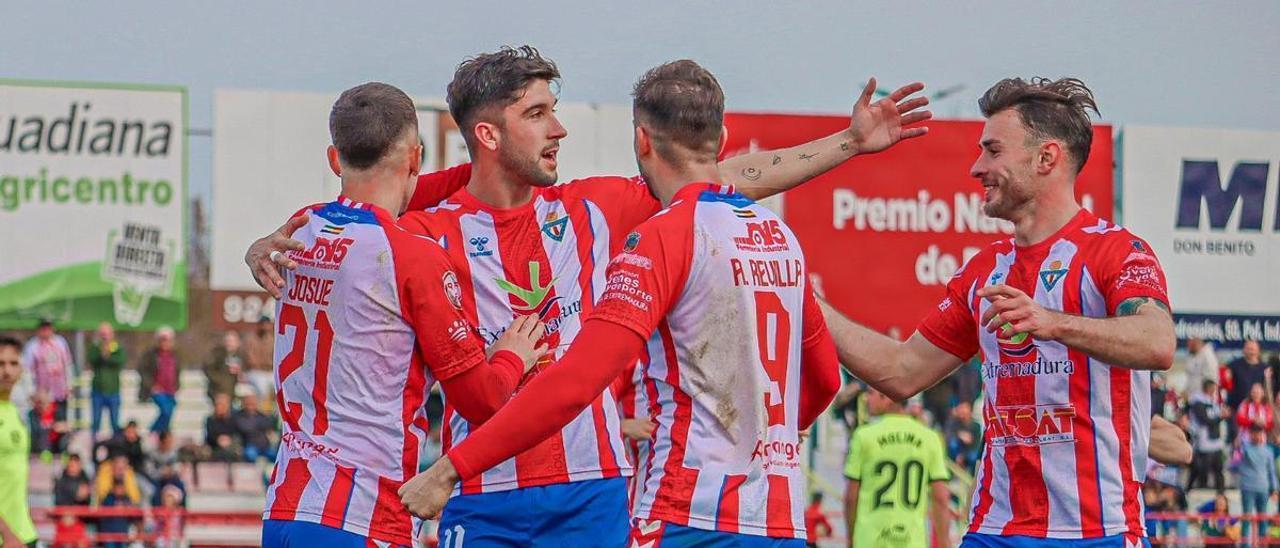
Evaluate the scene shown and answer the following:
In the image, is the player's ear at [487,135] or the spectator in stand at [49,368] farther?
the spectator in stand at [49,368]

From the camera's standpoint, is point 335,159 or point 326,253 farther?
point 335,159

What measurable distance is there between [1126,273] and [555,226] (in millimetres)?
1901

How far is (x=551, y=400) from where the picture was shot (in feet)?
14.5

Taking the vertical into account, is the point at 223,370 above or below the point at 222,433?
above

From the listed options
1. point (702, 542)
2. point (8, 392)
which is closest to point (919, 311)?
point (8, 392)

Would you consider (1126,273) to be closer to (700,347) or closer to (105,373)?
(700,347)

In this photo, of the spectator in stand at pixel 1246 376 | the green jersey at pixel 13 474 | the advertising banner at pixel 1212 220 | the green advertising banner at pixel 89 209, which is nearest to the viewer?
the green jersey at pixel 13 474

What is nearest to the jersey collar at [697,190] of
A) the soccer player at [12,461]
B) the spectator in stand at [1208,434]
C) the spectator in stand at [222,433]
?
the soccer player at [12,461]

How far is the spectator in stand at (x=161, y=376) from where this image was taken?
22766 millimetres

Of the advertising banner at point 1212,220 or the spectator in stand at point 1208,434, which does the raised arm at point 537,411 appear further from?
the advertising banner at point 1212,220

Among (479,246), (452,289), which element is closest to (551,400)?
(452,289)

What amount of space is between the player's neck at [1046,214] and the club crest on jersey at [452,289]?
192cm

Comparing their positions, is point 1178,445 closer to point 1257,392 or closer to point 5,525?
point 5,525

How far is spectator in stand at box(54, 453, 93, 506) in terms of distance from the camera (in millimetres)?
20203
